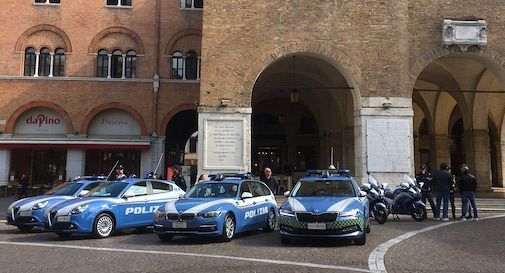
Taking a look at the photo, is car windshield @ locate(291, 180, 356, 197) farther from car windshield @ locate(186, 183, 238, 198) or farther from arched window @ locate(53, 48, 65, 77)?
arched window @ locate(53, 48, 65, 77)

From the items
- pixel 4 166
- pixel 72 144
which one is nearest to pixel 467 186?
pixel 72 144

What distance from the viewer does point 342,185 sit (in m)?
11.6

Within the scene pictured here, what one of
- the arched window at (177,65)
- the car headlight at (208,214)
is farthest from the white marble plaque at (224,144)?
the arched window at (177,65)

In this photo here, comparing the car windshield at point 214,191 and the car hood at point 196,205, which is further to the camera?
the car windshield at point 214,191

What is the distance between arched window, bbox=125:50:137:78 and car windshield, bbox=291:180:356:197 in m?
19.3

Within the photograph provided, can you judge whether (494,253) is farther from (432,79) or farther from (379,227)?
(432,79)

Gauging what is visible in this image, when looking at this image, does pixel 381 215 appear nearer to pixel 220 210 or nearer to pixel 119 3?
pixel 220 210

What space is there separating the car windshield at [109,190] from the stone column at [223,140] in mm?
6380

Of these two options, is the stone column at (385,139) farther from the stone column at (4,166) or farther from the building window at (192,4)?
the stone column at (4,166)

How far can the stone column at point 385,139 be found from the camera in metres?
19.9

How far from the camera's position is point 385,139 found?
2014 cm

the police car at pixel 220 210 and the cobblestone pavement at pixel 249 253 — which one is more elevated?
the police car at pixel 220 210

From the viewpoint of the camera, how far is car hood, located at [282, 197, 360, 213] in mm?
10172

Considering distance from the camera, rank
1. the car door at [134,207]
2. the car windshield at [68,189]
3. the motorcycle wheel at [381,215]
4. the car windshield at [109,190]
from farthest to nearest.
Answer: the car windshield at [68,189] → the motorcycle wheel at [381,215] → the car windshield at [109,190] → the car door at [134,207]
